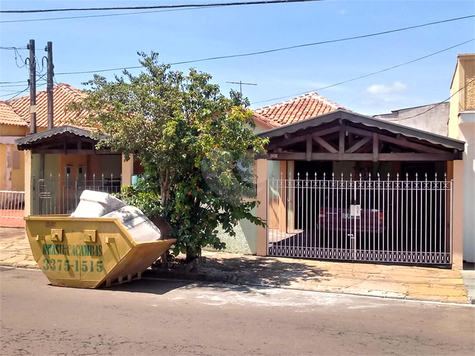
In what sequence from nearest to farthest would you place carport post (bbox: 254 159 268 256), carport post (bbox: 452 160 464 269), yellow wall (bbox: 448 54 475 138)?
1. carport post (bbox: 452 160 464 269)
2. yellow wall (bbox: 448 54 475 138)
3. carport post (bbox: 254 159 268 256)

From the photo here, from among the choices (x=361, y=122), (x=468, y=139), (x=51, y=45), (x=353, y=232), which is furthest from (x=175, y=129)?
(x=51, y=45)

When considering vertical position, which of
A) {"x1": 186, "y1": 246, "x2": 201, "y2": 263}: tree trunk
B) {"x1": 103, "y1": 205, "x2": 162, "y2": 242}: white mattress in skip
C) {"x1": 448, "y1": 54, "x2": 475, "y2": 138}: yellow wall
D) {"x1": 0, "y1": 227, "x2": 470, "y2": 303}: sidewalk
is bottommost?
{"x1": 0, "y1": 227, "x2": 470, "y2": 303}: sidewalk

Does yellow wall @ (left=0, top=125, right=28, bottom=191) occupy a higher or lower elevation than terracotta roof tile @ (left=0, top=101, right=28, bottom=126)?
lower

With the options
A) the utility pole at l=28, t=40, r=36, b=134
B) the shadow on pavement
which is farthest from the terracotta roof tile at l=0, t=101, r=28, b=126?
the shadow on pavement

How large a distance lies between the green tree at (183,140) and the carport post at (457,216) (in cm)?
432

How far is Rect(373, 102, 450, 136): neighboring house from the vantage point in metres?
21.1

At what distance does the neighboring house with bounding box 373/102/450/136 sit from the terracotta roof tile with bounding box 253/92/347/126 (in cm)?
257

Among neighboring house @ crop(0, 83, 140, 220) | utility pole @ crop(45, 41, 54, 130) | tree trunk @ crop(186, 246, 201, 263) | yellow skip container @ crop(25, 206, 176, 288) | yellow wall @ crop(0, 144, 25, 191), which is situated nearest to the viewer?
yellow skip container @ crop(25, 206, 176, 288)

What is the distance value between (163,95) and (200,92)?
27.4 inches

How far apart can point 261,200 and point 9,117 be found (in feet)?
44.7

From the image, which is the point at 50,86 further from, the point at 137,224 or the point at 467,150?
the point at 467,150

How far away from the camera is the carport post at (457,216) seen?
1073 cm

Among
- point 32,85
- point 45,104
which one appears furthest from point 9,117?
point 32,85

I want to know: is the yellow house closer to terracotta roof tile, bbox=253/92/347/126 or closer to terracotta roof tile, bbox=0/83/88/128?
terracotta roof tile, bbox=0/83/88/128
